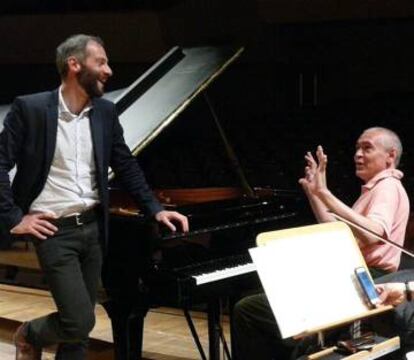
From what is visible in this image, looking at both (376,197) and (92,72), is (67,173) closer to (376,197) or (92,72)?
(92,72)

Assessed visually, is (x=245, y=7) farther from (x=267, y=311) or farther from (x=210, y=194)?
(x=267, y=311)

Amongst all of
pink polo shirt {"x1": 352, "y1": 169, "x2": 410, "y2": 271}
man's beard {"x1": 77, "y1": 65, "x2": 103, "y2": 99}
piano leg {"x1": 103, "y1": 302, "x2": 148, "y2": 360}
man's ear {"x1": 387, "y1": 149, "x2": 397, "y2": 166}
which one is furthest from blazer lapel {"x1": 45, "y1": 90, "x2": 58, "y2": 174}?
man's ear {"x1": 387, "y1": 149, "x2": 397, "y2": 166}

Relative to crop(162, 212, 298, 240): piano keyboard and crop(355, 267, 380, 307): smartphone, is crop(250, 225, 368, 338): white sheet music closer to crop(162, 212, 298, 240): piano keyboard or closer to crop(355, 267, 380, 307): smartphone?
crop(355, 267, 380, 307): smartphone

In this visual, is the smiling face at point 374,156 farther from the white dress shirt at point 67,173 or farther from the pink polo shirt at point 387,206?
the white dress shirt at point 67,173

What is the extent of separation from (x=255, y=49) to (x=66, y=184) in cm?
854

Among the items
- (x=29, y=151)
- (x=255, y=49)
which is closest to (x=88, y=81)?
Result: (x=29, y=151)

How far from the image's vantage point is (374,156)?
2979 mm

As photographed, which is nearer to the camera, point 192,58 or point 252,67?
point 192,58

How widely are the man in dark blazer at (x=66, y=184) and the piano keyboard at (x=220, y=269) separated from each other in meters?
0.24

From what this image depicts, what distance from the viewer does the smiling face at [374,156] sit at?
9.77ft

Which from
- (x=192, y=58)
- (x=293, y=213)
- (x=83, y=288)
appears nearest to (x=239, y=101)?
(x=192, y=58)

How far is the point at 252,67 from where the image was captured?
443 inches

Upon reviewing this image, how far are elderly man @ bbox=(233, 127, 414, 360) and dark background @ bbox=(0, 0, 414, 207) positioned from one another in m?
6.11

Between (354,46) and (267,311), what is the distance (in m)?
8.61
